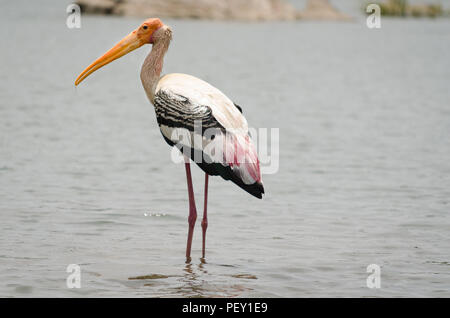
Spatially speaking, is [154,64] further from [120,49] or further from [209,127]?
[209,127]

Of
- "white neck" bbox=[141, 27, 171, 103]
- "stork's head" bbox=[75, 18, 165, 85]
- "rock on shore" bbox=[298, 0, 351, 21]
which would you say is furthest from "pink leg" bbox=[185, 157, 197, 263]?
"rock on shore" bbox=[298, 0, 351, 21]

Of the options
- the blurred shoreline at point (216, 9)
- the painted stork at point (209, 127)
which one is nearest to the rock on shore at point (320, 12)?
the blurred shoreline at point (216, 9)

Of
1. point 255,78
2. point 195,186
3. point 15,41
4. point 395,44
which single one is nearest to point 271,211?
point 195,186

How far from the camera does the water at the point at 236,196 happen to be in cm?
670

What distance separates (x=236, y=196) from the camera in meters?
9.84

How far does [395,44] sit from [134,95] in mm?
21174

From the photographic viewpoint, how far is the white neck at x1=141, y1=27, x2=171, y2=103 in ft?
23.0

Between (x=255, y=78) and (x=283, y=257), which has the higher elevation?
(x=255, y=78)

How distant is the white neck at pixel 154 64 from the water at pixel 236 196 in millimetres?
340

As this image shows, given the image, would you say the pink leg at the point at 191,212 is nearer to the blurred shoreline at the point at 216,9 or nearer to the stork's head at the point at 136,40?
the stork's head at the point at 136,40
